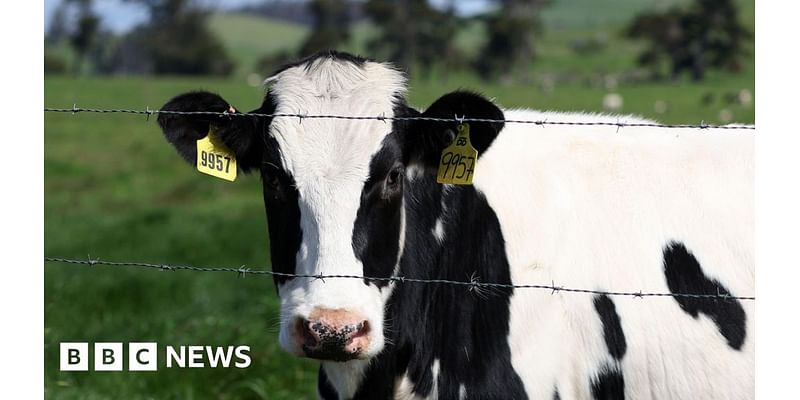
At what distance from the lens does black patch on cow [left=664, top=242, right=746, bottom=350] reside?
4469 mm

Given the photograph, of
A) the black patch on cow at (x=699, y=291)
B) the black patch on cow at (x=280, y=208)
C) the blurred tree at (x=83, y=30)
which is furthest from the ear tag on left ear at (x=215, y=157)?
the blurred tree at (x=83, y=30)

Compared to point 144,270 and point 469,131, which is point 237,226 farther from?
point 469,131

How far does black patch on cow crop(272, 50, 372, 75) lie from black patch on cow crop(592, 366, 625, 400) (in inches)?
63.8

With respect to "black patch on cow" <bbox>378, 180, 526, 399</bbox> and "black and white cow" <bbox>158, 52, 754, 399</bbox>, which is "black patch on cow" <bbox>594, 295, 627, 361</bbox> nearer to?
"black and white cow" <bbox>158, 52, 754, 399</bbox>

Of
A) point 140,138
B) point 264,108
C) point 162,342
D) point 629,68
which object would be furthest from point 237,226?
point 629,68

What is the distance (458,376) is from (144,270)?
8.03 m

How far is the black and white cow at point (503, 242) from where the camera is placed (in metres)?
4.16

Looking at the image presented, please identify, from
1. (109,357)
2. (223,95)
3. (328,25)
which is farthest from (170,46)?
(109,357)

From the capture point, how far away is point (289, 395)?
6.61 metres

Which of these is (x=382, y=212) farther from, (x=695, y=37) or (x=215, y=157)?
(x=695, y=37)

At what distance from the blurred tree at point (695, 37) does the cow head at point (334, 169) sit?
146 feet

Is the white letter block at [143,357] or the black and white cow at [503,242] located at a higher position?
the black and white cow at [503,242]

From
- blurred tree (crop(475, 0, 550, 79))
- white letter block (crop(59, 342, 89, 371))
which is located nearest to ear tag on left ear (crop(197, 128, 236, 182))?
white letter block (crop(59, 342, 89, 371))

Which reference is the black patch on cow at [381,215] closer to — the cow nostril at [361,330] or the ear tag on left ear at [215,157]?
the cow nostril at [361,330]
